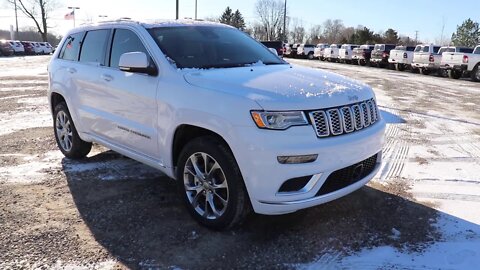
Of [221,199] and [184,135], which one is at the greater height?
[184,135]

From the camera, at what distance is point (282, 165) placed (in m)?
3.31

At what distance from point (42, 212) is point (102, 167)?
142 centimetres

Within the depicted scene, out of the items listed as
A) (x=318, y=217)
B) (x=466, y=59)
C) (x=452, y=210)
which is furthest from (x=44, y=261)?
(x=466, y=59)

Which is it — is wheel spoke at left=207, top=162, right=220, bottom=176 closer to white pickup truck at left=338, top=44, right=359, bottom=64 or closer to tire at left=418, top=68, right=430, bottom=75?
tire at left=418, top=68, right=430, bottom=75

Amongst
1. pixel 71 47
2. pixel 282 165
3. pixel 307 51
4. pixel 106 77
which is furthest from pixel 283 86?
pixel 307 51

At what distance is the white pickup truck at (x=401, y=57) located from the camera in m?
26.4

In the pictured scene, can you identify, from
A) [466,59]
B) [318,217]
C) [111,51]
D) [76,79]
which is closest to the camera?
[318,217]

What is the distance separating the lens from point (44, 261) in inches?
133

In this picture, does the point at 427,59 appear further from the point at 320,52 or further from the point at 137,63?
the point at 137,63

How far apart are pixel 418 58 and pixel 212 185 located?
77.0ft

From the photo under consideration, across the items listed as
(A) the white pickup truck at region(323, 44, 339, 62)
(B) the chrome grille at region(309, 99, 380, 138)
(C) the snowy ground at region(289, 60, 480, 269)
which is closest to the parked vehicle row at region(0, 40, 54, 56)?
(A) the white pickup truck at region(323, 44, 339, 62)

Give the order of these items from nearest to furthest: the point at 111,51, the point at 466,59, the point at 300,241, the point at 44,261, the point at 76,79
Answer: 1. the point at 44,261
2. the point at 300,241
3. the point at 111,51
4. the point at 76,79
5. the point at 466,59

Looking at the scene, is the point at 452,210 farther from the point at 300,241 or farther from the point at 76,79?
the point at 76,79

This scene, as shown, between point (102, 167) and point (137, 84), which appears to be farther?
point (102, 167)
